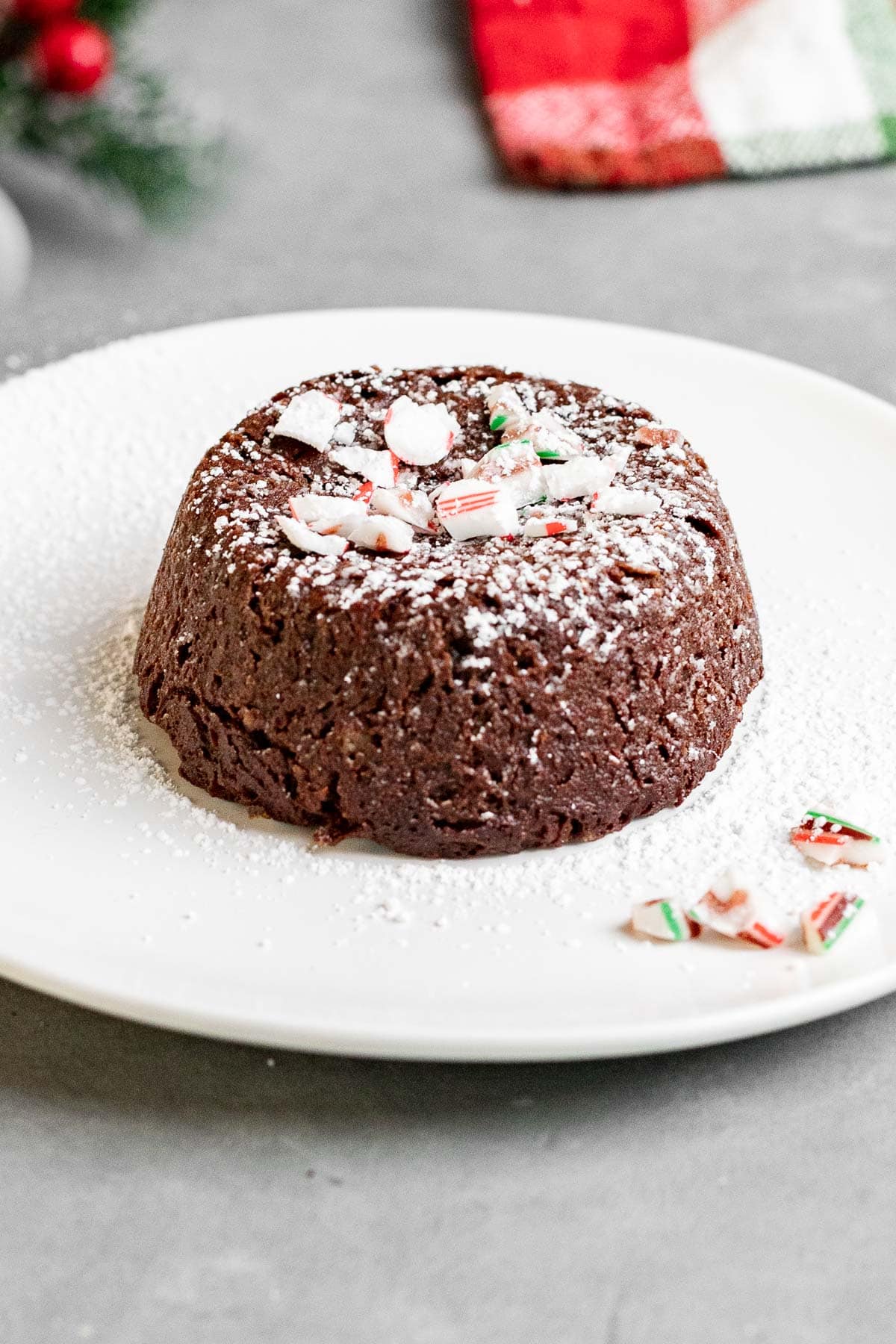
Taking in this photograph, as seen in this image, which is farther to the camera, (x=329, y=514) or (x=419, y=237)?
(x=419, y=237)

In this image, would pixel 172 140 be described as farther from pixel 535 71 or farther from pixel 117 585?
pixel 117 585

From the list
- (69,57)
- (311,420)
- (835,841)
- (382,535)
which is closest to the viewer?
(835,841)

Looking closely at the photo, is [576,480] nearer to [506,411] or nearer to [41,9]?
[506,411]

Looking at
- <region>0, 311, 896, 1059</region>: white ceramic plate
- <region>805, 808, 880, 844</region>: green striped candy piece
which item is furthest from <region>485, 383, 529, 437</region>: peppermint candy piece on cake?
<region>805, 808, 880, 844</region>: green striped candy piece

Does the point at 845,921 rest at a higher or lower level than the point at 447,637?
lower

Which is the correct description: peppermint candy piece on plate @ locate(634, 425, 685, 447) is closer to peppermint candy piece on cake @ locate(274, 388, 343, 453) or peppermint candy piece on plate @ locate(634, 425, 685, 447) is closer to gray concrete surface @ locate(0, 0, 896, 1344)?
peppermint candy piece on cake @ locate(274, 388, 343, 453)

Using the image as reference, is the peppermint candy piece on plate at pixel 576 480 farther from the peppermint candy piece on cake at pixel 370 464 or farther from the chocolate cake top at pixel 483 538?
the peppermint candy piece on cake at pixel 370 464

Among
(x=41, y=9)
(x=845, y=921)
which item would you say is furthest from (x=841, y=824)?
(x=41, y=9)
